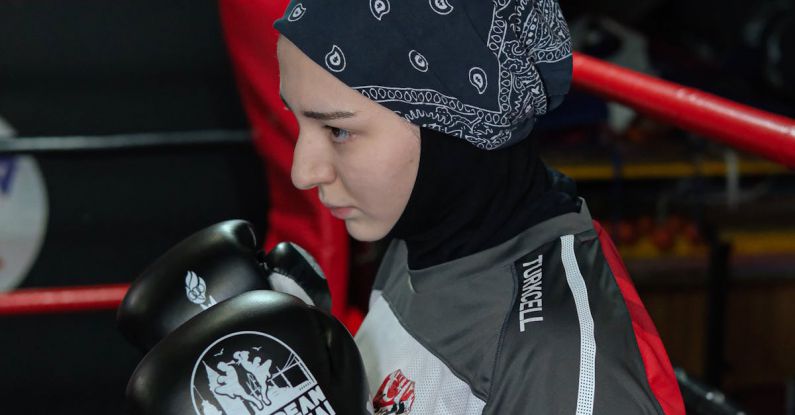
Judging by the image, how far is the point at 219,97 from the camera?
2.00 metres

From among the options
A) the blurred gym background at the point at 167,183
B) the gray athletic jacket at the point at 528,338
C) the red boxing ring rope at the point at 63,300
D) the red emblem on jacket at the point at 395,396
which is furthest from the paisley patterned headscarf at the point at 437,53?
the blurred gym background at the point at 167,183

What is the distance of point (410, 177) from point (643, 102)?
0.41m

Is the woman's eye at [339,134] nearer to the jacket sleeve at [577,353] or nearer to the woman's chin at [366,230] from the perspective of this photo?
the woman's chin at [366,230]

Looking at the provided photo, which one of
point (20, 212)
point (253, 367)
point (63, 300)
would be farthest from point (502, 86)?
point (20, 212)

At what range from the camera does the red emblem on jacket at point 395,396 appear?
722 millimetres

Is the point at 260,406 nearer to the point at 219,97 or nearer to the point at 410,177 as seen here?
the point at 410,177

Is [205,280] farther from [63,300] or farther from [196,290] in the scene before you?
[63,300]

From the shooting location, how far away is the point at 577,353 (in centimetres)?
60

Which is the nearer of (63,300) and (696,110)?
(696,110)

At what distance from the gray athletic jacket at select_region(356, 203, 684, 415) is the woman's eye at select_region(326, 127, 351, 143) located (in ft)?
0.46

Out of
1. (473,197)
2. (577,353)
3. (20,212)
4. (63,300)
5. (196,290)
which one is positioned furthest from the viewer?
(20,212)

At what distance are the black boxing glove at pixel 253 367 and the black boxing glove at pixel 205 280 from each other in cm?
15

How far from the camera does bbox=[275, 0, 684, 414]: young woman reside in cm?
61

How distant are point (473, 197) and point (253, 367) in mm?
219
